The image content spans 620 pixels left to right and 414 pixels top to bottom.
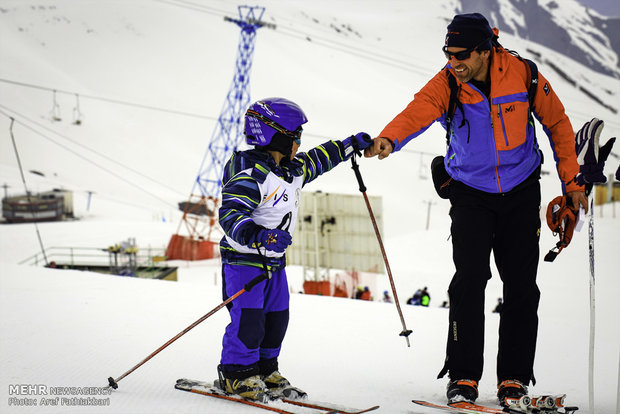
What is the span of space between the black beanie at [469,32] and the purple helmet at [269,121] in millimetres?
689

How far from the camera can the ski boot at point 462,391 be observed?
2.05 m

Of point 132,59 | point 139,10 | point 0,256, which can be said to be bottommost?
point 0,256

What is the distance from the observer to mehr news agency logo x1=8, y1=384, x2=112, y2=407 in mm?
2080

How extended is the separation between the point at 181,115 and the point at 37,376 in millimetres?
40807

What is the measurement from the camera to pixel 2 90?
30.6 m

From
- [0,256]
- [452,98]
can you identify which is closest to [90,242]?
[0,256]

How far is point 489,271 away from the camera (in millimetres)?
2127

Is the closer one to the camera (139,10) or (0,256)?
(0,256)

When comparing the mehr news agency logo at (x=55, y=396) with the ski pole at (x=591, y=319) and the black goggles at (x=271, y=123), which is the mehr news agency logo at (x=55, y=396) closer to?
the black goggles at (x=271, y=123)

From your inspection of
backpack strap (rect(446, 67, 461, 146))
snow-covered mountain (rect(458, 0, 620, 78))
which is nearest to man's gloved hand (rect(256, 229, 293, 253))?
backpack strap (rect(446, 67, 461, 146))

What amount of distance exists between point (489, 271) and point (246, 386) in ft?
3.59

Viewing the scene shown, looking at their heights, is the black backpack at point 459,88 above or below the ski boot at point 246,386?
above

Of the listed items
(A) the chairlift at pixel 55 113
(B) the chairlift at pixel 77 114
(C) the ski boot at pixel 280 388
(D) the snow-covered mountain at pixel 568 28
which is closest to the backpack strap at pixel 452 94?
(C) the ski boot at pixel 280 388

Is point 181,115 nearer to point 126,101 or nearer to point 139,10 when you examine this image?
point 126,101
